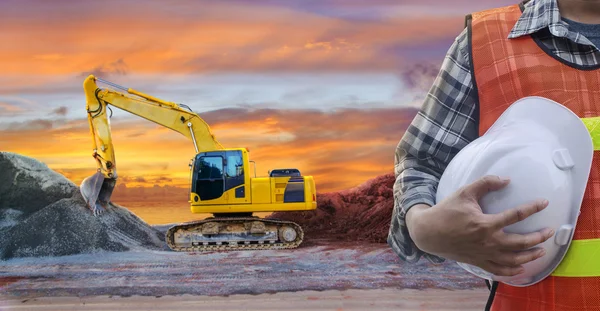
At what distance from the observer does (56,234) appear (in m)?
9.05

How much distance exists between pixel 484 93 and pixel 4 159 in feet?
33.8

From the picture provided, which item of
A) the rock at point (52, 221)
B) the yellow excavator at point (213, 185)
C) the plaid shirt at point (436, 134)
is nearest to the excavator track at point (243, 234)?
the yellow excavator at point (213, 185)

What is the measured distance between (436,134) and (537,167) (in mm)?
245

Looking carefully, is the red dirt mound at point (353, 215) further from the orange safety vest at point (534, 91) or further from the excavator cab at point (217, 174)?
the orange safety vest at point (534, 91)

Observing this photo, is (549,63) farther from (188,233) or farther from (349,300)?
(188,233)

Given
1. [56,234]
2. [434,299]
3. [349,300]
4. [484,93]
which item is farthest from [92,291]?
[484,93]

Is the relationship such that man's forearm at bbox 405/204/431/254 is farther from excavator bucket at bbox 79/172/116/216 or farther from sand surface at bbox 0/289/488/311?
Answer: excavator bucket at bbox 79/172/116/216

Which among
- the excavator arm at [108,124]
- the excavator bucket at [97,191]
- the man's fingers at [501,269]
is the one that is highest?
the excavator arm at [108,124]

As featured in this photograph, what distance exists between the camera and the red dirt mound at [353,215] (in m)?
9.43

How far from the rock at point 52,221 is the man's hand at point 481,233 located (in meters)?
8.64

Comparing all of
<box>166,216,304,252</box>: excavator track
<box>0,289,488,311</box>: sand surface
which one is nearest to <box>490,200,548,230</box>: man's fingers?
<box>0,289,488,311</box>: sand surface

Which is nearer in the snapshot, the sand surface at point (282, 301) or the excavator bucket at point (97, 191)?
the sand surface at point (282, 301)

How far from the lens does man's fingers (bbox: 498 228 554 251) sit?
733mm

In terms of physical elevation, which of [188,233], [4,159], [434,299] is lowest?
Answer: [434,299]
